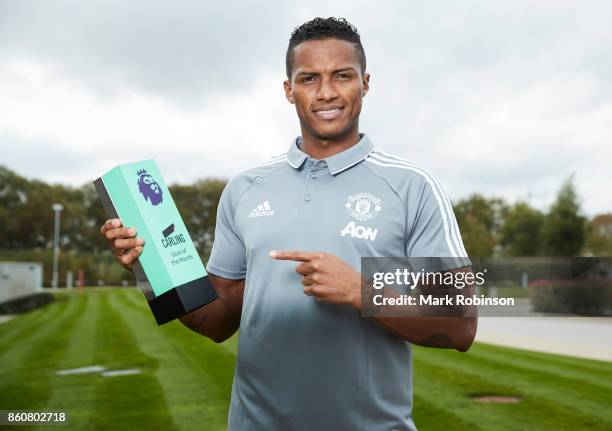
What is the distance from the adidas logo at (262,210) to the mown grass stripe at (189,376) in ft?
18.0

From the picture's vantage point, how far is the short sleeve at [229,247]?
263cm

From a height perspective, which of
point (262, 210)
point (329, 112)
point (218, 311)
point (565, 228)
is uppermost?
point (565, 228)

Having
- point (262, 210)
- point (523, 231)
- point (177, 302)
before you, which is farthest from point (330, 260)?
point (523, 231)

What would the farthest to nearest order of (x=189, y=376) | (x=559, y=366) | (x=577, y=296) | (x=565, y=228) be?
(x=565, y=228) < (x=577, y=296) < (x=559, y=366) < (x=189, y=376)

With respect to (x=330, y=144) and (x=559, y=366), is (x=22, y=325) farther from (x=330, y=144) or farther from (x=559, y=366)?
(x=330, y=144)

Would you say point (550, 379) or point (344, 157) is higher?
point (344, 157)

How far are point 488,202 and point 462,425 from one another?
57.6 meters

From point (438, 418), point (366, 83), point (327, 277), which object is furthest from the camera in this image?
point (438, 418)

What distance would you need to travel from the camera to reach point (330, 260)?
2064mm

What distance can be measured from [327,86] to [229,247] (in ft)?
2.36

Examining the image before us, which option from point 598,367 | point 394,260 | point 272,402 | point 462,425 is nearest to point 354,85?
point 394,260

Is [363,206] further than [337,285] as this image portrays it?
Yes

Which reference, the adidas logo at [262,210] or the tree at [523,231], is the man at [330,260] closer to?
the adidas logo at [262,210]

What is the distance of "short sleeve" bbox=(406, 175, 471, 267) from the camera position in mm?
2219
